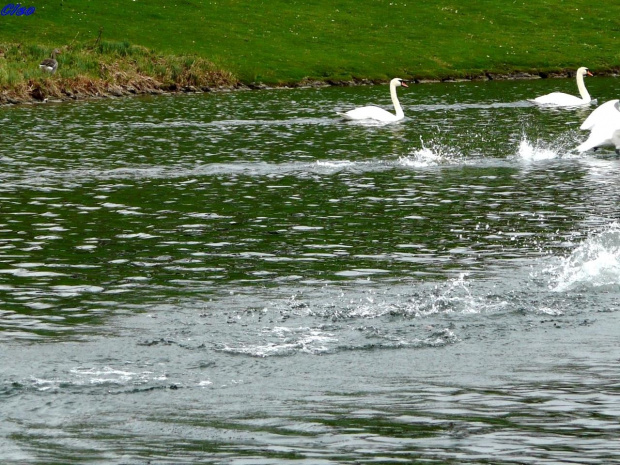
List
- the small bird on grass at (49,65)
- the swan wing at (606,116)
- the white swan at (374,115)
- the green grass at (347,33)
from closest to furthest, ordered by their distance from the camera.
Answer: the swan wing at (606,116), the white swan at (374,115), the small bird on grass at (49,65), the green grass at (347,33)

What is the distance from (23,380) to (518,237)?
1137cm

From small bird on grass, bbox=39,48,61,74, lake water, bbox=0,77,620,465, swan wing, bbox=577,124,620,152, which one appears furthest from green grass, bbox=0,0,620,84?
swan wing, bbox=577,124,620,152

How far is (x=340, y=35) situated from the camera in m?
79.2

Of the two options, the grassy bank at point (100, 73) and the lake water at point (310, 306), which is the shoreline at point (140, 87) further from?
the lake water at point (310, 306)

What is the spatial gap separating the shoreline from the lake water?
66.5 ft

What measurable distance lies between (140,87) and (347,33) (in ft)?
77.7

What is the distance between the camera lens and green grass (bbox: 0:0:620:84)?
69.6m

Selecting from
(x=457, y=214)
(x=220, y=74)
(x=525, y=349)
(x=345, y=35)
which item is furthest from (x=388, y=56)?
(x=525, y=349)

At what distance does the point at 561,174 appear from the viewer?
29844 millimetres

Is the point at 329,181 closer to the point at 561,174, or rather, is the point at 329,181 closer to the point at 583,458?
the point at 561,174

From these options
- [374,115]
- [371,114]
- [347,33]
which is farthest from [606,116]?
[347,33]

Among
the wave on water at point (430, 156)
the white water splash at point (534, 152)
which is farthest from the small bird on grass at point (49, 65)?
the white water splash at point (534, 152)

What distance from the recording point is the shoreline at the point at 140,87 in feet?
179

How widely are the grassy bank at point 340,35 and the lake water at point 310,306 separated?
32710mm
